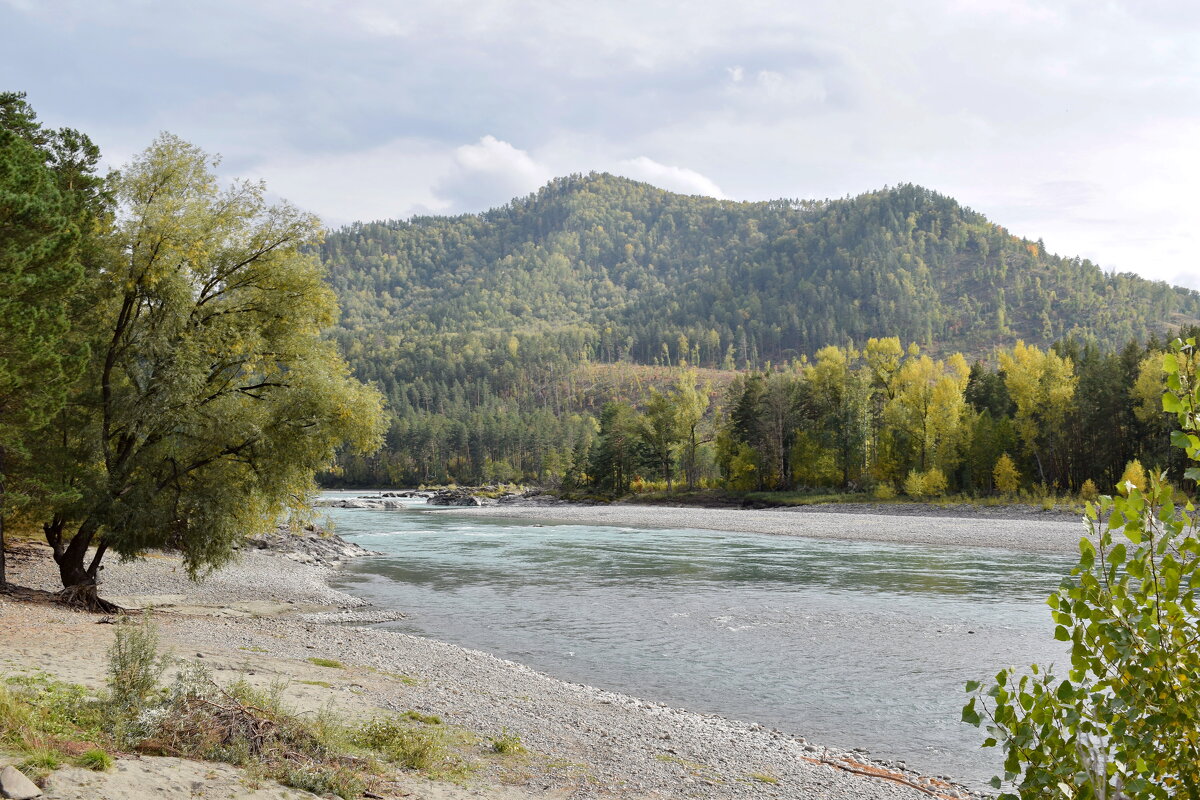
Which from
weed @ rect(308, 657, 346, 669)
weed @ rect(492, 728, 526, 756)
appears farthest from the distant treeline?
weed @ rect(492, 728, 526, 756)

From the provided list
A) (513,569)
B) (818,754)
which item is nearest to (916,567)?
(513,569)

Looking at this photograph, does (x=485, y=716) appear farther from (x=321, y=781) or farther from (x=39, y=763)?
(x=39, y=763)

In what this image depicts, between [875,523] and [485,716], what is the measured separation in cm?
5406

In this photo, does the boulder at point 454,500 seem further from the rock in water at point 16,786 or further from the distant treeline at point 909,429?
the rock in water at point 16,786

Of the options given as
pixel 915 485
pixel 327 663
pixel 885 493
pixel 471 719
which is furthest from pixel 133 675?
pixel 885 493

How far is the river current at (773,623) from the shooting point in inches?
612

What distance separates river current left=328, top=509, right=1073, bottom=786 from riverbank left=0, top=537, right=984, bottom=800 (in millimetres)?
1405

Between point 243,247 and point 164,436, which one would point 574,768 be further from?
point 243,247

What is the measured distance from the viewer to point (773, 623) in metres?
23.9

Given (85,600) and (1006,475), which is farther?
(1006,475)

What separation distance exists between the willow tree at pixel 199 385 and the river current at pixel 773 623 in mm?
6205

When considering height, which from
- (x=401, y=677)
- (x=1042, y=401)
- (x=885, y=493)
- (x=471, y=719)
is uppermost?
(x=1042, y=401)

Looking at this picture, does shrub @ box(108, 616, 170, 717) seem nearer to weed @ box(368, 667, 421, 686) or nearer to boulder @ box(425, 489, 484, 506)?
weed @ box(368, 667, 421, 686)

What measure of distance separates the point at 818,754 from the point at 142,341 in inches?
745
